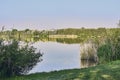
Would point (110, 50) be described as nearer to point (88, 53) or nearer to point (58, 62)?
point (88, 53)

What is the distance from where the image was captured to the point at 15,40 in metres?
18.6

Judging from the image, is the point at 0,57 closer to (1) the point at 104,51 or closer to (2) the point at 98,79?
(2) the point at 98,79

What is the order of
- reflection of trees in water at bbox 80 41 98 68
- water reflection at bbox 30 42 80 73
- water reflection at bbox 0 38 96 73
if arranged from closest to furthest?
water reflection at bbox 0 38 96 73
water reflection at bbox 30 42 80 73
reflection of trees in water at bbox 80 41 98 68

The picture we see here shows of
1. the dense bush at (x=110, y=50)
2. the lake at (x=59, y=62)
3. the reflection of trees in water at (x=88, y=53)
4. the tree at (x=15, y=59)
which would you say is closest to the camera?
the tree at (x=15, y=59)

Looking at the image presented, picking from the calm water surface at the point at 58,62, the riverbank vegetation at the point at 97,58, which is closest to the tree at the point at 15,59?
the riverbank vegetation at the point at 97,58

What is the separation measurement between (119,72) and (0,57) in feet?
17.1

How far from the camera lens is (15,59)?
1808cm

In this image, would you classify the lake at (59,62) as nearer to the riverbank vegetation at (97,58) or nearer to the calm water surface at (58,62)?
the calm water surface at (58,62)

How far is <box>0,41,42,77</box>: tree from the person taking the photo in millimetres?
17719

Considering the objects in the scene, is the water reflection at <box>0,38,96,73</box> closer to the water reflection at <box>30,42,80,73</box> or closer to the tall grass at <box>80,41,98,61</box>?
the water reflection at <box>30,42,80,73</box>

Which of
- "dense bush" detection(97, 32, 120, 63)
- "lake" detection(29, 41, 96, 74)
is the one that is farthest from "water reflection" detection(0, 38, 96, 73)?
"dense bush" detection(97, 32, 120, 63)

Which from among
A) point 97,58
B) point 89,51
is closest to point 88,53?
point 89,51

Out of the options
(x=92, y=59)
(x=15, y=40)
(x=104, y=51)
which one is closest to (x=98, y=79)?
(x=15, y=40)

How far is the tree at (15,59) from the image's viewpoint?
58.1 ft
